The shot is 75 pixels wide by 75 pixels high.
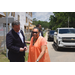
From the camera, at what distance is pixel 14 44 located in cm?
312

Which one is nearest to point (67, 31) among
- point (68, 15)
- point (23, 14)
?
point (23, 14)

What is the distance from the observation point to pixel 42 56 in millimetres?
2760

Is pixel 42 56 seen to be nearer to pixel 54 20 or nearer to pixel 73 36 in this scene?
pixel 73 36

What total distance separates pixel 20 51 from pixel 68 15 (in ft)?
187

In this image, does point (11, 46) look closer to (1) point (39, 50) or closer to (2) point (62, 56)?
(1) point (39, 50)

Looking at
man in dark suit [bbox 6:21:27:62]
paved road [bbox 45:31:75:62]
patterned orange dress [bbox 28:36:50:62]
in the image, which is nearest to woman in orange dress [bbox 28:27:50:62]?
patterned orange dress [bbox 28:36:50:62]

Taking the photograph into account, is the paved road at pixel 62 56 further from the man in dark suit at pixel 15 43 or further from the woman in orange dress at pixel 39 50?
the woman in orange dress at pixel 39 50

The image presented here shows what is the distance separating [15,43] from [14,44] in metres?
0.04

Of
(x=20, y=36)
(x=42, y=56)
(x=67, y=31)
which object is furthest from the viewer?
(x=67, y=31)

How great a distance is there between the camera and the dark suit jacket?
9.83ft

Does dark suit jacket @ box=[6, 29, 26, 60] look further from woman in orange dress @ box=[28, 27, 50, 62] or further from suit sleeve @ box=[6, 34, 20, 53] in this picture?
woman in orange dress @ box=[28, 27, 50, 62]

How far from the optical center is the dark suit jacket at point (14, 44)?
300cm

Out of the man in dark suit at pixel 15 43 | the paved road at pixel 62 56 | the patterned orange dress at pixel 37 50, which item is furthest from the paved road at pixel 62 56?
the patterned orange dress at pixel 37 50

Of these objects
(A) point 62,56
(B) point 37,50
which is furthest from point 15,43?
(A) point 62,56
